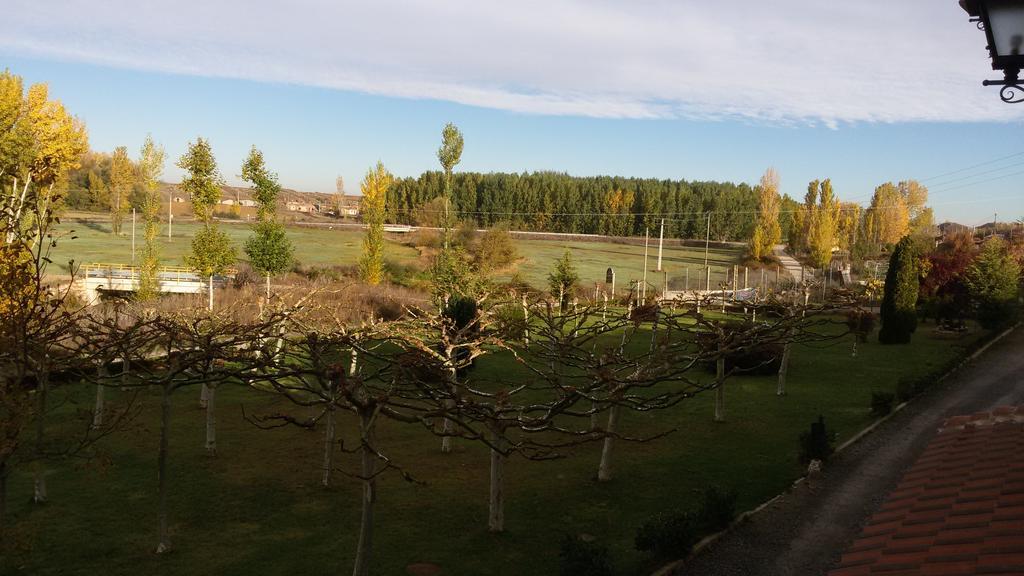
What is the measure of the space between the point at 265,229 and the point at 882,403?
24960 mm

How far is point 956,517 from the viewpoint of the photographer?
511 cm

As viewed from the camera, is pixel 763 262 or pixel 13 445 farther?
pixel 763 262

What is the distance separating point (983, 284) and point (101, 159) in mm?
117188

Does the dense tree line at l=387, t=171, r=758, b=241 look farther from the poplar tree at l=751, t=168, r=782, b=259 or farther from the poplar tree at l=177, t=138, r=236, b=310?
the poplar tree at l=177, t=138, r=236, b=310

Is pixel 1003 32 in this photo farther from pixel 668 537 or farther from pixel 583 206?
pixel 583 206

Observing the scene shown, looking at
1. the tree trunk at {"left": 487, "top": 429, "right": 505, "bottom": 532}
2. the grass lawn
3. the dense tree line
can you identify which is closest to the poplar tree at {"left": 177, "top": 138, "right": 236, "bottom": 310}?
the grass lawn

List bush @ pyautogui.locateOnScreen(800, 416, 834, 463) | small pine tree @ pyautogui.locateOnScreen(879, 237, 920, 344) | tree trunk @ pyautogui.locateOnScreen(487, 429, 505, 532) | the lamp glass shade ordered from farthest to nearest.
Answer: small pine tree @ pyautogui.locateOnScreen(879, 237, 920, 344), bush @ pyautogui.locateOnScreen(800, 416, 834, 463), tree trunk @ pyautogui.locateOnScreen(487, 429, 505, 532), the lamp glass shade

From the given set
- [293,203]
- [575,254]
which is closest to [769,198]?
[575,254]

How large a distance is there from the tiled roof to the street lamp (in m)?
2.73

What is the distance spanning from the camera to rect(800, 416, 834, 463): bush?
14539 mm

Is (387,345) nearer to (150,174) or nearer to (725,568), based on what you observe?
(725,568)

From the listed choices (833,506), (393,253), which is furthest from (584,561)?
(393,253)

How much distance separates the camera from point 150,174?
141ft

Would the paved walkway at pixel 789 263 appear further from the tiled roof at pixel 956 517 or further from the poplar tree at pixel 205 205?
the tiled roof at pixel 956 517
